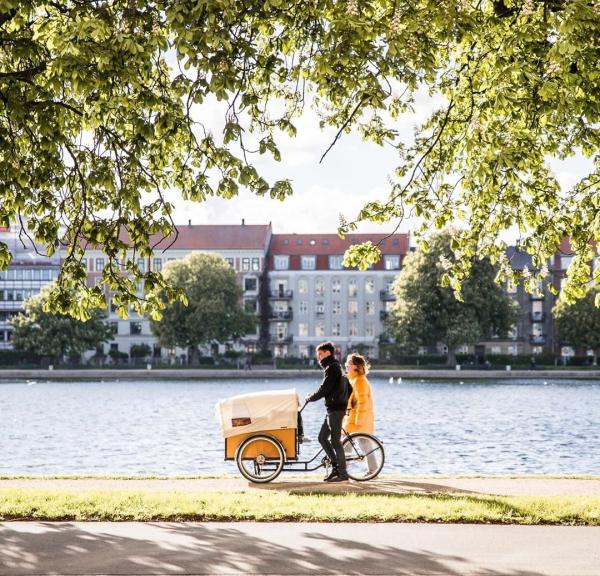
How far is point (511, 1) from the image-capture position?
1097cm

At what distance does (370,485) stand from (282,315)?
325ft

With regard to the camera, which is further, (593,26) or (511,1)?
(511,1)

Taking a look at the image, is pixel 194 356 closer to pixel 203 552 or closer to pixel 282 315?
pixel 282 315

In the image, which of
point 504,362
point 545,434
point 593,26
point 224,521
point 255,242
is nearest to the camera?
point 593,26

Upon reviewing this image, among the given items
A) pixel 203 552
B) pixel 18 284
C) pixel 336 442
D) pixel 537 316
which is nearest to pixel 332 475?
pixel 336 442

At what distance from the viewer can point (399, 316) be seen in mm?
85312

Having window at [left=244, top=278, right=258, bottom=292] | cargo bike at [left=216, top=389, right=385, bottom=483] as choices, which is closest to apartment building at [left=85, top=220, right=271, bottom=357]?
window at [left=244, top=278, right=258, bottom=292]

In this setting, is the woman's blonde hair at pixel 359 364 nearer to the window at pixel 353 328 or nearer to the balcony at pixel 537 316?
the window at pixel 353 328

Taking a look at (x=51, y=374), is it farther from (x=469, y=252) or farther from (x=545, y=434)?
(x=469, y=252)

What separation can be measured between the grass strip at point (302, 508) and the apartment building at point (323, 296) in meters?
101

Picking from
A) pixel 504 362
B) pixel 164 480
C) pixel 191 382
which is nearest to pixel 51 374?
pixel 191 382

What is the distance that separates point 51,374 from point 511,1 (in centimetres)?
8284

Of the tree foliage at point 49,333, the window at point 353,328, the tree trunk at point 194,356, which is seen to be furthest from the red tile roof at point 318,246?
the tree foliage at point 49,333

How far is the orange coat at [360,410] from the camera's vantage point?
47.9 ft
